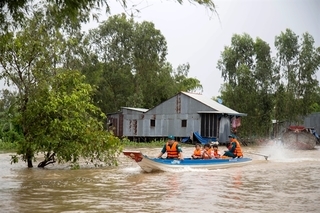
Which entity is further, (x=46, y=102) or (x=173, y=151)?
(x=173, y=151)

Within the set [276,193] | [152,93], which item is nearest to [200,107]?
[152,93]

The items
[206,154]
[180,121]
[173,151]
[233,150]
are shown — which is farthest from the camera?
[180,121]

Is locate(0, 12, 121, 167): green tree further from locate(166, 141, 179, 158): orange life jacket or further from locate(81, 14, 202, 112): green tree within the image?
locate(81, 14, 202, 112): green tree

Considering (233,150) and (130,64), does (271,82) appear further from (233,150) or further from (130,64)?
(233,150)

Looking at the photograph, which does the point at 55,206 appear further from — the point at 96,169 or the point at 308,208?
the point at 96,169

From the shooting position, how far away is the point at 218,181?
51.0 feet

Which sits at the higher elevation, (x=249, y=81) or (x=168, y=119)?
(x=249, y=81)

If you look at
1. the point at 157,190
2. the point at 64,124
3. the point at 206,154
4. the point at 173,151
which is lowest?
the point at 157,190

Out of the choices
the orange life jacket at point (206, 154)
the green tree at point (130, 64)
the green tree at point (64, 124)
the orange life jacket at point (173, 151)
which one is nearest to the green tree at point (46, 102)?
the green tree at point (64, 124)

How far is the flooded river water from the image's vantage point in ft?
34.3

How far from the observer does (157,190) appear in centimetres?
1320

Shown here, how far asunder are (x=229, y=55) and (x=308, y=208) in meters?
42.7

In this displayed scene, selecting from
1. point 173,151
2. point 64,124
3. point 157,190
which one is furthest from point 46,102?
Answer: point 157,190

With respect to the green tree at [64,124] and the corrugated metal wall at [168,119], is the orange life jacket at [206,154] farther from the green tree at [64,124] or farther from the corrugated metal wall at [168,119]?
the corrugated metal wall at [168,119]
